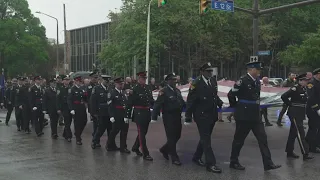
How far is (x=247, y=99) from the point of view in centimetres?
782

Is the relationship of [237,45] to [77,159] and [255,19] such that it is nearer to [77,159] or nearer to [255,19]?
[255,19]

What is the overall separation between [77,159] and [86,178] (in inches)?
75.0

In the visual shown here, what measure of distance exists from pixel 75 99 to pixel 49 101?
1660mm

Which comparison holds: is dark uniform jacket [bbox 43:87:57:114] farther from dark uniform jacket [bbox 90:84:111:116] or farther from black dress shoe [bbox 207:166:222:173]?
black dress shoe [bbox 207:166:222:173]

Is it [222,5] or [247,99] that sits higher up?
[222,5]

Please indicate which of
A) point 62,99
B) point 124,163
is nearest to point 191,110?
point 124,163

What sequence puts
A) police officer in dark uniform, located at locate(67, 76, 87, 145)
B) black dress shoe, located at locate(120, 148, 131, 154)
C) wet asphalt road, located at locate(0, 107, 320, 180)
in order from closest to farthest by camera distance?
wet asphalt road, located at locate(0, 107, 320, 180), black dress shoe, located at locate(120, 148, 131, 154), police officer in dark uniform, located at locate(67, 76, 87, 145)

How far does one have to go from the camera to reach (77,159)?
30.0 ft

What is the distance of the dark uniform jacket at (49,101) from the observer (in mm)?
12641

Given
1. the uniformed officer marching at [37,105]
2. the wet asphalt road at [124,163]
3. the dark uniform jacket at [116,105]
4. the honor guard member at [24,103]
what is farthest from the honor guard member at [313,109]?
the honor guard member at [24,103]

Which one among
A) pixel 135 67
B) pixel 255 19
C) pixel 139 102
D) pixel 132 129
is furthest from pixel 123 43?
pixel 139 102

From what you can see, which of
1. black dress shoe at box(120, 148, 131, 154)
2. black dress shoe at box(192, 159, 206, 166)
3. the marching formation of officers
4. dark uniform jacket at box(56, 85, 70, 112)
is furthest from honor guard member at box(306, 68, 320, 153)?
dark uniform jacket at box(56, 85, 70, 112)

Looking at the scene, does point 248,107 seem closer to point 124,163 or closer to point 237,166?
point 237,166

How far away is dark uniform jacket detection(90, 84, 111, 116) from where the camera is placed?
10.6m
